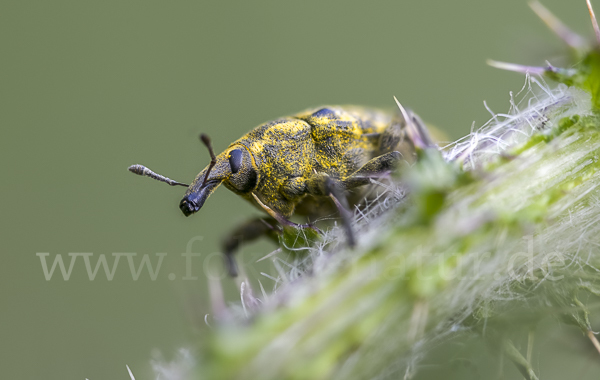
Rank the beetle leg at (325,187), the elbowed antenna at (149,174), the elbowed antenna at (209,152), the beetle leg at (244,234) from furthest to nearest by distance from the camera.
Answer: the beetle leg at (244,234)
the elbowed antenna at (149,174)
the beetle leg at (325,187)
the elbowed antenna at (209,152)

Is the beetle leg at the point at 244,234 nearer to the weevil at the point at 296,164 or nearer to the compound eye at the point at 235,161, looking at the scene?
the weevil at the point at 296,164

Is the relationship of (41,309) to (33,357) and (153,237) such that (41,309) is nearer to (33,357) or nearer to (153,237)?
(33,357)

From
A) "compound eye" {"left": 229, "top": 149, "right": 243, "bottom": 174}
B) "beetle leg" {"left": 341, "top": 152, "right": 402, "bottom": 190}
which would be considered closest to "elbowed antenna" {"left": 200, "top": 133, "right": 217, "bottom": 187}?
"compound eye" {"left": 229, "top": 149, "right": 243, "bottom": 174}

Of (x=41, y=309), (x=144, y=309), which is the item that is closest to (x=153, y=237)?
(x=144, y=309)

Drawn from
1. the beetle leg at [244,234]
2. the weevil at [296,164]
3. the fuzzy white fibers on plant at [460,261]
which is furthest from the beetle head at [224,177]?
the fuzzy white fibers on plant at [460,261]

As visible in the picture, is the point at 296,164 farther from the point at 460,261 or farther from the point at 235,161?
the point at 460,261

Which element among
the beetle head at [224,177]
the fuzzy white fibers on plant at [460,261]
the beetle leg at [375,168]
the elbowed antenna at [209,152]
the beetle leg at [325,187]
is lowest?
the fuzzy white fibers on plant at [460,261]

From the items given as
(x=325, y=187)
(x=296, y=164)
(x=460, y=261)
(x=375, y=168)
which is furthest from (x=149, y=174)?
(x=460, y=261)

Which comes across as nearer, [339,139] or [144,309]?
[339,139]
